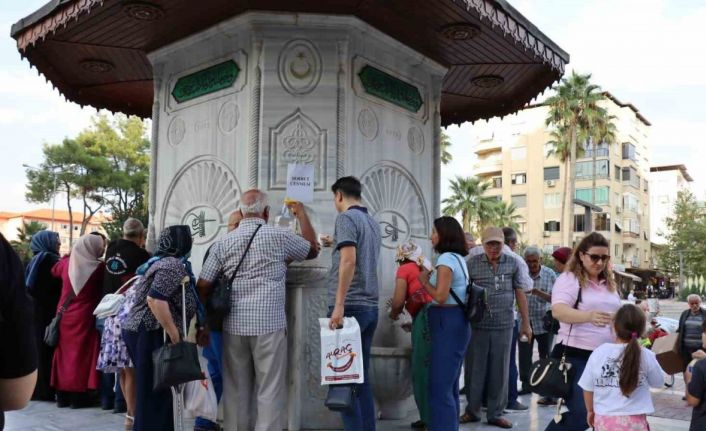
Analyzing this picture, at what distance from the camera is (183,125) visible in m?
6.51

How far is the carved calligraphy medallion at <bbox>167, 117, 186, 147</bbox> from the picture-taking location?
21.4 ft

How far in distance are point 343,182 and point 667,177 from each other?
81.3 m

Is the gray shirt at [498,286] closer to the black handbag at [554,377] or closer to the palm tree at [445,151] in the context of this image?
the black handbag at [554,377]

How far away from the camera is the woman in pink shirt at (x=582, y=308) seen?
12.5 ft

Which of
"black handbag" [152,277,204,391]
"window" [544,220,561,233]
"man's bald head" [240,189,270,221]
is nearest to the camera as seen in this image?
"black handbag" [152,277,204,391]

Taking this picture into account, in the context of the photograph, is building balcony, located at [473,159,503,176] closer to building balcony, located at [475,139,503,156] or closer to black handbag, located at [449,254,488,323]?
building balcony, located at [475,139,503,156]

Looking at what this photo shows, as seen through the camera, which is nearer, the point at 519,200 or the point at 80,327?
the point at 80,327

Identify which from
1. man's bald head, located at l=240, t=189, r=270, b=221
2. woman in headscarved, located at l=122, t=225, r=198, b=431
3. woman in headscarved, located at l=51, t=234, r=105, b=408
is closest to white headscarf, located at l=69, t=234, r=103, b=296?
woman in headscarved, located at l=51, t=234, r=105, b=408

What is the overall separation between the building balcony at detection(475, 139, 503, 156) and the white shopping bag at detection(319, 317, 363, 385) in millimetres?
55493

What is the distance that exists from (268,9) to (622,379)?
4100mm

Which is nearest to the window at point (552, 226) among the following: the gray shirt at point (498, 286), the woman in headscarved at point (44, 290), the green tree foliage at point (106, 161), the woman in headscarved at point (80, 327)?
the green tree foliage at point (106, 161)

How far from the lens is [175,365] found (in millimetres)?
3951

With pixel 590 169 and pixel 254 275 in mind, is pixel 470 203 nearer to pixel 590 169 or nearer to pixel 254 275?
pixel 590 169

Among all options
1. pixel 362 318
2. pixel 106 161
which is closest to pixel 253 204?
pixel 362 318
